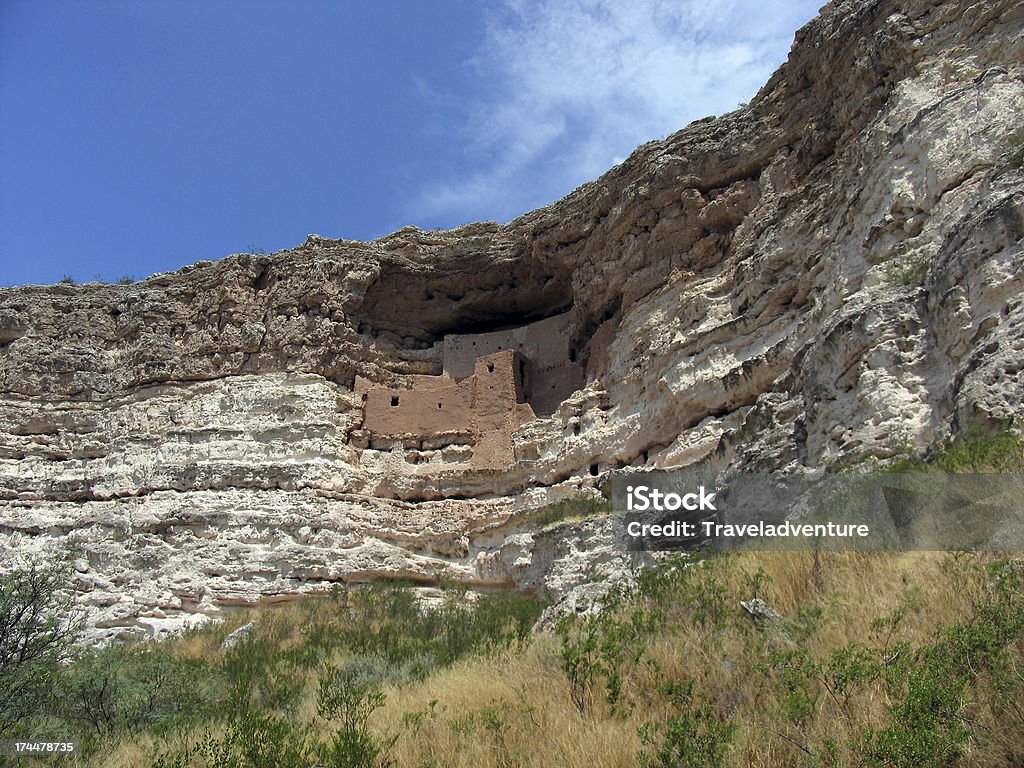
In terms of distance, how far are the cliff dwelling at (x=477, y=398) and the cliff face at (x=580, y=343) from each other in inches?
10.5

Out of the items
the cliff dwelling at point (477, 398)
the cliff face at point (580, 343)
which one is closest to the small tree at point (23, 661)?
the cliff face at point (580, 343)

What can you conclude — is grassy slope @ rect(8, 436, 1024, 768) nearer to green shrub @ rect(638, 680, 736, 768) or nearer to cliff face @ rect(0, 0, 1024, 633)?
green shrub @ rect(638, 680, 736, 768)

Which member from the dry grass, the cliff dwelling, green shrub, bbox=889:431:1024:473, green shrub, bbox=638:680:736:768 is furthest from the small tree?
the cliff dwelling

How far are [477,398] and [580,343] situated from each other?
2769mm

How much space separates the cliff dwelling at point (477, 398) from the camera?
17453 millimetres

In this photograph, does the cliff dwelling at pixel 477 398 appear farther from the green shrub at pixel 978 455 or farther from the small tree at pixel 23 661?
the green shrub at pixel 978 455

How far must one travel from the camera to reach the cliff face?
26.4ft

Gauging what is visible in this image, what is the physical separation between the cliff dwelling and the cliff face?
10.5 inches

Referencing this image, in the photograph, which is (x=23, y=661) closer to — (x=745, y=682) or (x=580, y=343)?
(x=745, y=682)

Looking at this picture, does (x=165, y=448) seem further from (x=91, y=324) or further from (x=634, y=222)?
(x=634, y=222)

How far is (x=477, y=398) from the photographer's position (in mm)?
17922

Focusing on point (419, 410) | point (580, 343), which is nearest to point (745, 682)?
point (419, 410)

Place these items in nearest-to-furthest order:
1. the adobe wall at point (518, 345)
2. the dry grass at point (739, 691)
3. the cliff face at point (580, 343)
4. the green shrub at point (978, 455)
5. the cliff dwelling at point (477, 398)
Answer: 1. the dry grass at point (739, 691)
2. the green shrub at point (978, 455)
3. the cliff face at point (580, 343)
4. the cliff dwelling at point (477, 398)
5. the adobe wall at point (518, 345)

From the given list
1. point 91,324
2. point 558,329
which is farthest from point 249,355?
point 558,329
